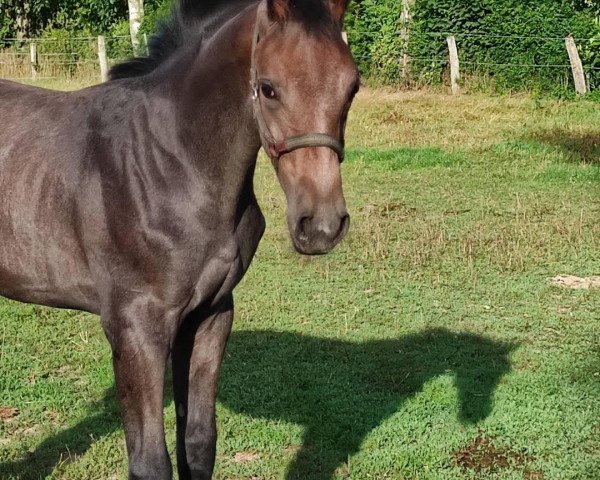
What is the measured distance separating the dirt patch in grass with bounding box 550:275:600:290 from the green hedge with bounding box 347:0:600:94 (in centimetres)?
1013

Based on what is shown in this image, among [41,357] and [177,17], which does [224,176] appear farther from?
[41,357]

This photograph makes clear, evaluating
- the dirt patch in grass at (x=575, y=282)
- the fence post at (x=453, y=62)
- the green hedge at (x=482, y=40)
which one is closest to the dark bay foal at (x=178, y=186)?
the dirt patch in grass at (x=575, y=282)

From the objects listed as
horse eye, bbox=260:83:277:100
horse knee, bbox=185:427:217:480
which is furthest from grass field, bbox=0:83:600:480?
horse eye, bbox=260:83:277:100

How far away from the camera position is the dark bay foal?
2.95m

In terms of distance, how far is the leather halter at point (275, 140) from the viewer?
292 centimetres

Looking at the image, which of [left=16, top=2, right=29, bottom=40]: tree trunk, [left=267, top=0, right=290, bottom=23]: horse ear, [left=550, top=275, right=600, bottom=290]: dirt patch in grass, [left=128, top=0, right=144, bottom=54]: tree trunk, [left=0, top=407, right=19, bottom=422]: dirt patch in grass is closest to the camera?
[left=267, top=0, right=290, bottom=23]: horse ear

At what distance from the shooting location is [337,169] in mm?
2980

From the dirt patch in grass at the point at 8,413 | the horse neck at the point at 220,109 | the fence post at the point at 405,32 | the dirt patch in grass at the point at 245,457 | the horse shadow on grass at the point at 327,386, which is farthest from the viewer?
the fence post at the point at 405,32

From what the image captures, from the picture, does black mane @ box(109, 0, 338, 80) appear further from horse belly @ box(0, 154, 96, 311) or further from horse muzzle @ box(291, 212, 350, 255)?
horse muzzle @ box(291, 212, 350, 255)

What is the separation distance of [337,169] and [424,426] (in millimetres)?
2638

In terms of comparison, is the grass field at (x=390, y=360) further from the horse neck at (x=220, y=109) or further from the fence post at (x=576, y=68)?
the fence post at (x=576, y=68)

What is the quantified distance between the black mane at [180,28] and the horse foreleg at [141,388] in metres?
1.10

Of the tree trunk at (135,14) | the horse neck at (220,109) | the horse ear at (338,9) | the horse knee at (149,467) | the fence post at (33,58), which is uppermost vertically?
the horse ear at (338,9)

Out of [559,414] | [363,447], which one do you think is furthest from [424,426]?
[559,414]
